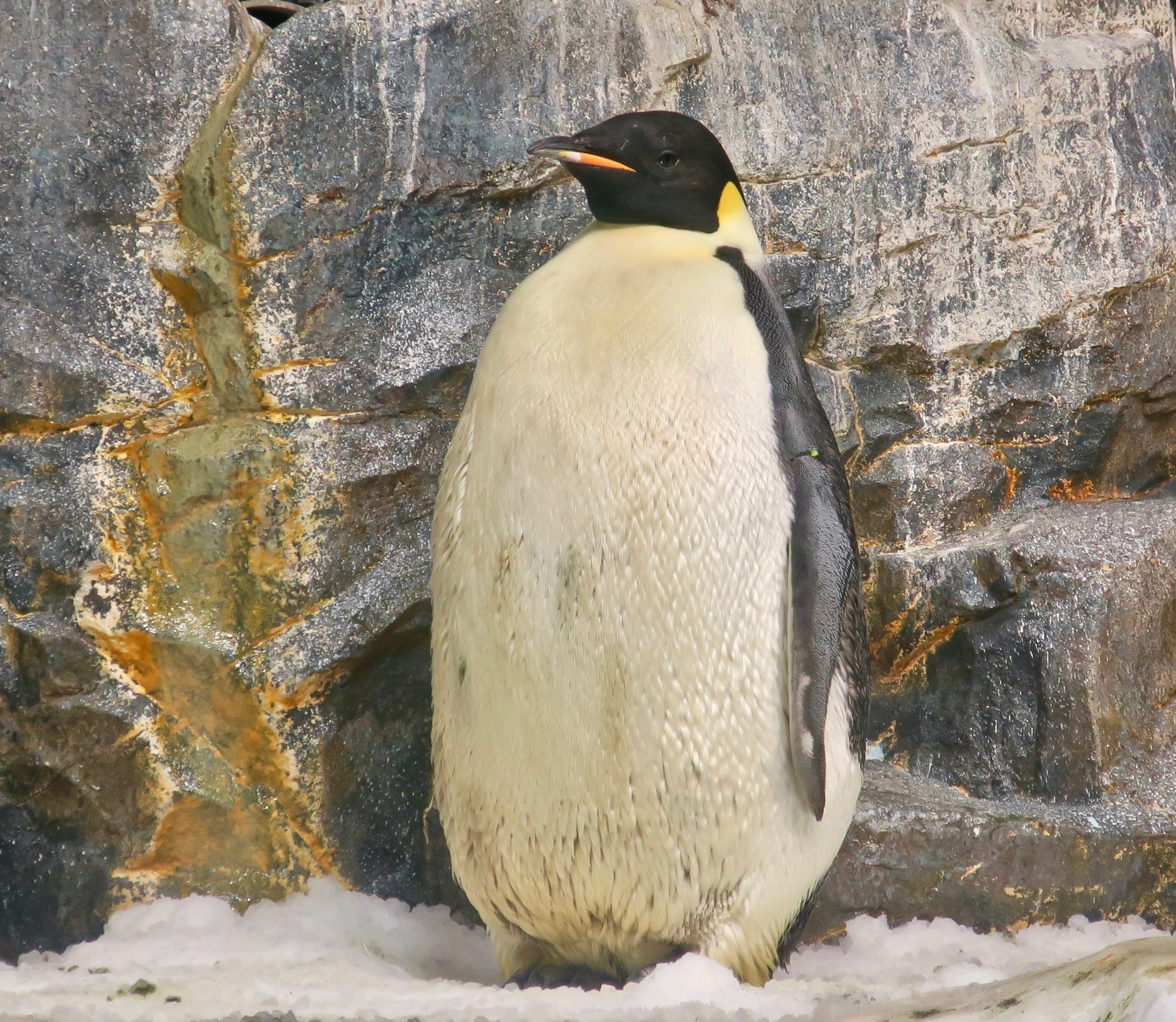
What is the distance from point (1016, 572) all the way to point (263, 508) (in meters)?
1.47

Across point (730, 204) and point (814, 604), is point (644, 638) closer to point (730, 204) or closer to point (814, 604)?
point (814, 604)

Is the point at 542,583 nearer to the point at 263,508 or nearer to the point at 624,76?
the point at 263,508

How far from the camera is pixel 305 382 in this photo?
7.52 ft

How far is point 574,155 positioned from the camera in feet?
6.51

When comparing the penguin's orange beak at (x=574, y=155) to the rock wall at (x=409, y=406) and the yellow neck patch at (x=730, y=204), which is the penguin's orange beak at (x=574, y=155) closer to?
the yellow neck patch at (x=730, y=204)

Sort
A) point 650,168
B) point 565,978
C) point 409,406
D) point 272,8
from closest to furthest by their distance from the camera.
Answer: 1. point 565,978
2. point 650,168
3. point 409,406
4. point 272,8

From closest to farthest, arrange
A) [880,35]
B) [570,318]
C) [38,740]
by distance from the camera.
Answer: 1. [570,318]
2. [38,740]
3. [880,35]

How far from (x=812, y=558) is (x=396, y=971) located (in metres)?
0.93

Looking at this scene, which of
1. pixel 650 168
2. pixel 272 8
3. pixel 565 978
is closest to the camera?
pixel 565 978

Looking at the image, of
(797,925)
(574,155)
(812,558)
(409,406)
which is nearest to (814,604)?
(812,558)

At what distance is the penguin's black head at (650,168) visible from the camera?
6.57 feet

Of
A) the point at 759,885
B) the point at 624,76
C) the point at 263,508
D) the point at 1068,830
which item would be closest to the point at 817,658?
the point at 759,885

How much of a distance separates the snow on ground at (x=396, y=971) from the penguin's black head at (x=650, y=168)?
118cm

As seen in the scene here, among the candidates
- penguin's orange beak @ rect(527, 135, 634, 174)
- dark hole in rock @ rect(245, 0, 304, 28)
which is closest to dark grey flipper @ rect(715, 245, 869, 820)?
penguin's orange beak @ rect(527, 135, 634, 174)
